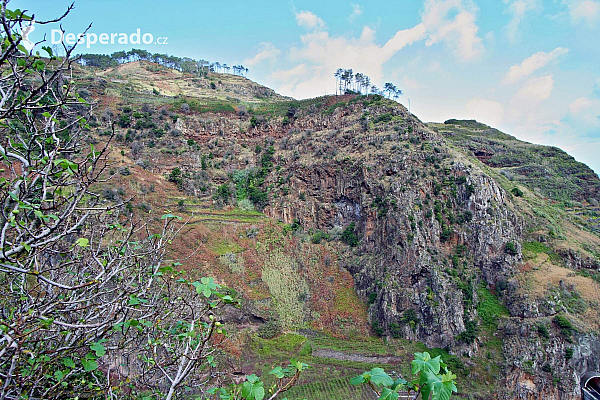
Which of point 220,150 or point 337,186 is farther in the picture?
point 220,150

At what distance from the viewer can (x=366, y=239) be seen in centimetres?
3022

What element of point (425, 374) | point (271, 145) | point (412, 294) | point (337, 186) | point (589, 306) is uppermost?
point (271, 145)

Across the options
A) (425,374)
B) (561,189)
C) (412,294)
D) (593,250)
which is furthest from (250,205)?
(561,189)

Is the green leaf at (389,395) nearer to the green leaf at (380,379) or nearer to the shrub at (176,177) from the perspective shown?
the green leaf at (380,379)

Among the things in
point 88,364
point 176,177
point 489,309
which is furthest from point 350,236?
point 88,364

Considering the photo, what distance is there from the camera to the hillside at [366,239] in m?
21.5

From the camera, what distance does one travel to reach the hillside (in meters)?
21.5

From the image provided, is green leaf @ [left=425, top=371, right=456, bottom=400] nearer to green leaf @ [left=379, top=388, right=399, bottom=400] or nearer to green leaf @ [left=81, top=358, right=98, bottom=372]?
green leaf @ [left=379, top=388, right=399, bottom=400]

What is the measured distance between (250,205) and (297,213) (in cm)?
564

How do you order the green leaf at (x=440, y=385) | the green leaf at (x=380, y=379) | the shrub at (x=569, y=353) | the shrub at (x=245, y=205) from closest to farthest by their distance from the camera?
the green leaf at (x=440, y=385) → the green leaf at (x=380, y=379) → the shrub at (x=569, y=353) → the shrub at (x=245, y=205)

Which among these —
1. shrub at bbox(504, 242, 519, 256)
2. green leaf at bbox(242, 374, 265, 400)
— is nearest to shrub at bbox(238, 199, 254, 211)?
shrub at bbox(504, 242, 519, 256)

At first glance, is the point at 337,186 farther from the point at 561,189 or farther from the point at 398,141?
the point at 561,189

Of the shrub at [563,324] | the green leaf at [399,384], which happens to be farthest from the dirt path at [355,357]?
the green leaf at [399,384]

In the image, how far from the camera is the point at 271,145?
42375mm
